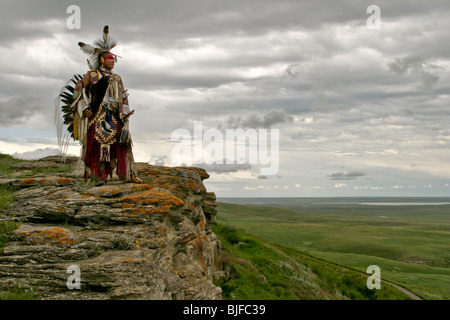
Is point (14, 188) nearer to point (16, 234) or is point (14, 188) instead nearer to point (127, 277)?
point (16, 234)

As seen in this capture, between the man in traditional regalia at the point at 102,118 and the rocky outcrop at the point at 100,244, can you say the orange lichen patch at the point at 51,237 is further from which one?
the man in traditional regalia at the point at 102,118

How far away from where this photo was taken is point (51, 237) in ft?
29.2

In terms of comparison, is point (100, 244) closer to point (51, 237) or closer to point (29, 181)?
point (51, 237)

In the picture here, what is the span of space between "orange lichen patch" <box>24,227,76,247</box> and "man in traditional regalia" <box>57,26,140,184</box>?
11.8ft

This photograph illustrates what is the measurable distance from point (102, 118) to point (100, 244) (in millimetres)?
5257

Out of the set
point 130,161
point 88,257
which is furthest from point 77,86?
point 88,257

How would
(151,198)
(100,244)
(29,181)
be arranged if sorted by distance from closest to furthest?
1. (100,244)
2. (151,198)
3. (29,181)

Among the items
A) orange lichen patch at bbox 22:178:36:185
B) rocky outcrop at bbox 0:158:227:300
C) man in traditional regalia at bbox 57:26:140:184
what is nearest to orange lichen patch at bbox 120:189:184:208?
rocky outcrop at bbox 0:158:227:300

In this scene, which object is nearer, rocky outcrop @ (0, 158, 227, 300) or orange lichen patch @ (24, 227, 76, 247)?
rocky outcrop @ (0, 158, 227, 300)

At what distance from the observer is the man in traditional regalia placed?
1259 cm

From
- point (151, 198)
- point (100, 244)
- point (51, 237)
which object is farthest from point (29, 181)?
point (100, 244)

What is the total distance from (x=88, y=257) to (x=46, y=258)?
0.96m

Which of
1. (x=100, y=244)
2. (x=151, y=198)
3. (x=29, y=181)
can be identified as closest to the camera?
(x=100, y=244)

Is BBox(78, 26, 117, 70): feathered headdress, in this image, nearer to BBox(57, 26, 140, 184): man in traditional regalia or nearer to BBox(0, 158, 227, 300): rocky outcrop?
BBox(57, 26, 140, 184): man in traditional regalia
